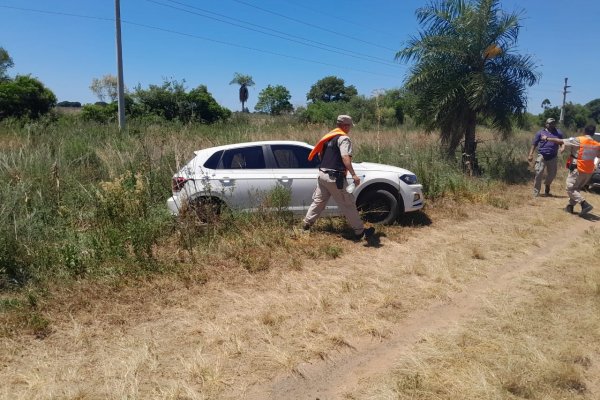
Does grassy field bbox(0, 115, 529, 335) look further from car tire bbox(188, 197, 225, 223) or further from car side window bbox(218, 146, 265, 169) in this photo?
car side window bbox(218, 146, 265, 169)

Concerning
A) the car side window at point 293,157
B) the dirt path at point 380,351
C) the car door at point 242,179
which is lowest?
the dirt path at point 380,351

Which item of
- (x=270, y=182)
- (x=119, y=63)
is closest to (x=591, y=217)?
(x=270, y=182)

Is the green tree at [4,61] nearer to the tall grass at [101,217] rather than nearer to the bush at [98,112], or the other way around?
the bush at [98,112]

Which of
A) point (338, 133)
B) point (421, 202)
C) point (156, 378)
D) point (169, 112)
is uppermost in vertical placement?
point (169, 112)

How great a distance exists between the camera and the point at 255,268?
5336 mm

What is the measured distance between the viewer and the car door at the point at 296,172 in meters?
7.03

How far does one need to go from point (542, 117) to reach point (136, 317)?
49625 mm

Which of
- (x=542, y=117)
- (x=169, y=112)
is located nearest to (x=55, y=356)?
(x=169, y=112)

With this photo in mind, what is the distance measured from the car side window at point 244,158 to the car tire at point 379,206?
1769 millimetres

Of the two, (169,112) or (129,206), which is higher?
(169,112)

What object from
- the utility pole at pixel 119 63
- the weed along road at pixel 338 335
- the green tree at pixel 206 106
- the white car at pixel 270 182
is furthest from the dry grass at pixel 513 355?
the green tree at pixel 206 106

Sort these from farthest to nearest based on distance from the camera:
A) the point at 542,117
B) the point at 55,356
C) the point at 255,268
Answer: the point at 542,117
the point at 255,268
the point at 55,356

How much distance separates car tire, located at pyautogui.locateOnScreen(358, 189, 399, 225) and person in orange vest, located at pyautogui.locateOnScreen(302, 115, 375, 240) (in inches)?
33.4

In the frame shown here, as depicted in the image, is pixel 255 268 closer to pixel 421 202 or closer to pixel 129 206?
pixel 129 206
